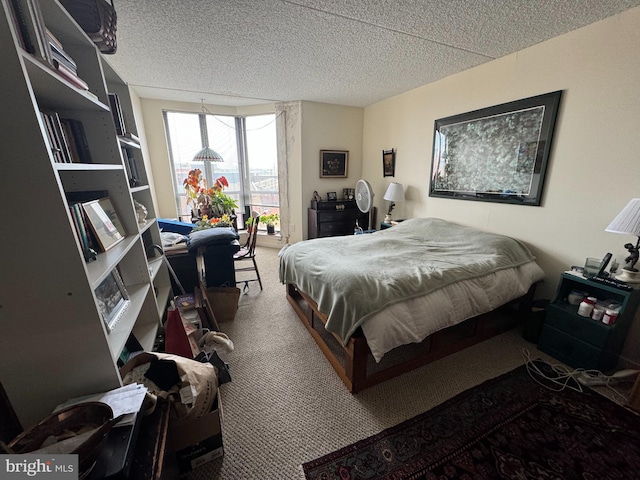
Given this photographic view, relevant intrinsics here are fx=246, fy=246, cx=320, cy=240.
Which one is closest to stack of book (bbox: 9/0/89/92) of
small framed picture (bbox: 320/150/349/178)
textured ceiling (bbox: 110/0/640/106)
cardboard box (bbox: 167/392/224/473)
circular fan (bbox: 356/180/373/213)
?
textured ceiling (bbox: 110/0/640/106)

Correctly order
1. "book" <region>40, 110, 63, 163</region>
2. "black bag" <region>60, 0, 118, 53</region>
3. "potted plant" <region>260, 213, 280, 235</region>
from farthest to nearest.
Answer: "potted plant" <region>260, 213, 280, 235</region> → "black bag" <region>60, 0, 118, 53</region> → "book" <region>40, 110, 63, 163</region>

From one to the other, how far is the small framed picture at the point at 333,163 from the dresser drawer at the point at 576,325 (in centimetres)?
333

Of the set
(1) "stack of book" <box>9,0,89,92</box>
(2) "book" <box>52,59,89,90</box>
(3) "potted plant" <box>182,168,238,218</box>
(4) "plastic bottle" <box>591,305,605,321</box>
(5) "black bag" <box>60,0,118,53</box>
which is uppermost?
(5) "black bag" <box>60,0,118,53</box>

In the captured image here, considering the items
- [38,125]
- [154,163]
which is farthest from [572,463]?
[154,163]

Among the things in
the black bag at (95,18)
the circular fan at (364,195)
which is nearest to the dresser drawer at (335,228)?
the circular fan at (364,195)

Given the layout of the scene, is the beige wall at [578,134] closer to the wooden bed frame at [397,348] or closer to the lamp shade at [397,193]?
the wooden bed frame at [397,348]

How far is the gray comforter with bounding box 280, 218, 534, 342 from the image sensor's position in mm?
1541

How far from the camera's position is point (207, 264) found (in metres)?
2.41

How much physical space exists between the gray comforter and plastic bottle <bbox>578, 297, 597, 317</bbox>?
45 centimetres

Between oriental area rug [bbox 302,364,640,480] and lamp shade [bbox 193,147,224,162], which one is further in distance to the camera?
lamp shade [bbox 193,147,224,162]

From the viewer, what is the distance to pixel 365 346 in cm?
151
